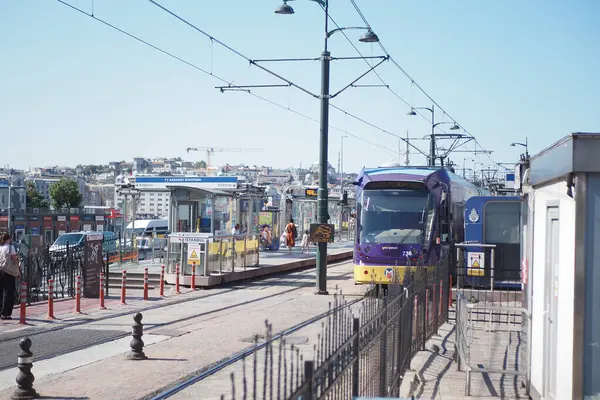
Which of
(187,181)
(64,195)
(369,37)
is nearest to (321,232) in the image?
(369,37)

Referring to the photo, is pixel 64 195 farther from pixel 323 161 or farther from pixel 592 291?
pixel 592 291

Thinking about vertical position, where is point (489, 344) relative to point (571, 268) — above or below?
below

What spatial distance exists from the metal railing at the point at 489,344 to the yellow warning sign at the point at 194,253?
485 inches

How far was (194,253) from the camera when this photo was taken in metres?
26.0

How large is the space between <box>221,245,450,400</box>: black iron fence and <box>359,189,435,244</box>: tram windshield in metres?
8.15

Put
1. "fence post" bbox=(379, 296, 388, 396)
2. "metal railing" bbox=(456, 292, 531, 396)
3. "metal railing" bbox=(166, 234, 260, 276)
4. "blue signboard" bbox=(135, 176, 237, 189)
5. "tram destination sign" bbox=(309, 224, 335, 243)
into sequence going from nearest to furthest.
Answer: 1. "fence post" bbox=(379, 296, 388, 396)
2. "metal railing" bbox=(456, 292, 531, 396)
3. "tram destination sign" bbox=(309, 224, 335, 243)
4. "metal railing" bbox=(166, 234, 260, 276)
5. "blue signboard" bbox=(135, 176, 237, 189)

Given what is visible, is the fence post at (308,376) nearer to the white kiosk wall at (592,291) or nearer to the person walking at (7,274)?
the white kiosk wall at (592,291)

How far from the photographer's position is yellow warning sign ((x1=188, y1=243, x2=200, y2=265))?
1024 inches

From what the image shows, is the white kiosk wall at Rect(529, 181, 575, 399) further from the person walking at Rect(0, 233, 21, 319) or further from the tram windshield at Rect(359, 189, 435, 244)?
the tram windshield at Rect(359, 189, 435, 244)

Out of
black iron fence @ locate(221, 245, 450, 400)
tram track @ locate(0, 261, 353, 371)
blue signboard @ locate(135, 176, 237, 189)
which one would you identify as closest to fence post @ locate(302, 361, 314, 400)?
black iron fence @ locate(221, 245, 450, 400)

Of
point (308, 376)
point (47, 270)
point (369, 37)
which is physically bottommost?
point (47, 270)

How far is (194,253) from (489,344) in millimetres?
14546

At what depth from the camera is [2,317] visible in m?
17.7

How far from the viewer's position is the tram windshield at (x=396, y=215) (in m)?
23.3
